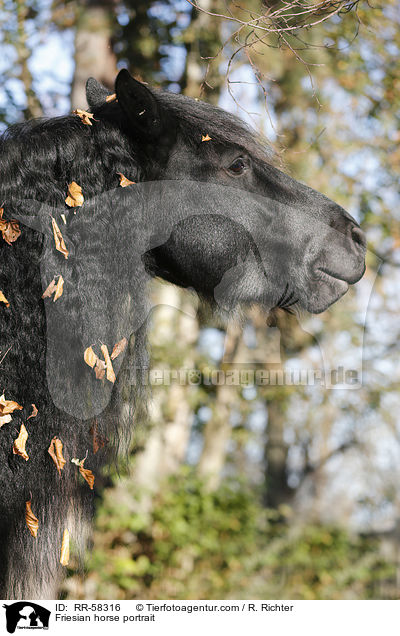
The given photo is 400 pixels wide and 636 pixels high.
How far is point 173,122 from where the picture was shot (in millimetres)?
2426

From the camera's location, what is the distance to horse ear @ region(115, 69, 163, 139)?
7.25ft

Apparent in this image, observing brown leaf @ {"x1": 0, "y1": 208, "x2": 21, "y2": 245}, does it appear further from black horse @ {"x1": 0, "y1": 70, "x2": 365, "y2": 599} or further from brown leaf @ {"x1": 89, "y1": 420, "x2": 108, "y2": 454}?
brown leaf @ {"x1": 89, "y1": 420, "x2": 108, "y2": 454}

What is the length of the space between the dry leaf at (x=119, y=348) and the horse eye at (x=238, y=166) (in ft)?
2.93

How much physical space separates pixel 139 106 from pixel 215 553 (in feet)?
19.4

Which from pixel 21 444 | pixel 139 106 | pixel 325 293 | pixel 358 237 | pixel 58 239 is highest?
pixel 139 106

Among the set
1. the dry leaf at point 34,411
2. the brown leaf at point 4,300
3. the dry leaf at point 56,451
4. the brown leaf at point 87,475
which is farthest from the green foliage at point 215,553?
the brown leaf at point 4,300

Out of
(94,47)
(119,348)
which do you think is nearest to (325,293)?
(119,348)

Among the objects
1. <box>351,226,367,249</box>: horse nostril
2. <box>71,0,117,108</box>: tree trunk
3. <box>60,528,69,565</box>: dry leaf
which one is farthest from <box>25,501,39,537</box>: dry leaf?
<box>71,0,117,108</box>: tree trunk

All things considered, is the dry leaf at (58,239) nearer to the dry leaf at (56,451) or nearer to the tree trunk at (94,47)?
the dry leaf at (56,451)

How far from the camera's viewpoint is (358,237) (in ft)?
8.21

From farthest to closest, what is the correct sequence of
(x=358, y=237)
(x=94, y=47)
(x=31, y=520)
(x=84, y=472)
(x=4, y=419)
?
(x=94, y=47)
(x=358, y=237)
(x=84, y=472)
(x=31, y=520)
(x=4, y=419)

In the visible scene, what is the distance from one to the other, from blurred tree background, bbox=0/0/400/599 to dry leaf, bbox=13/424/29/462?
2.11 meters
